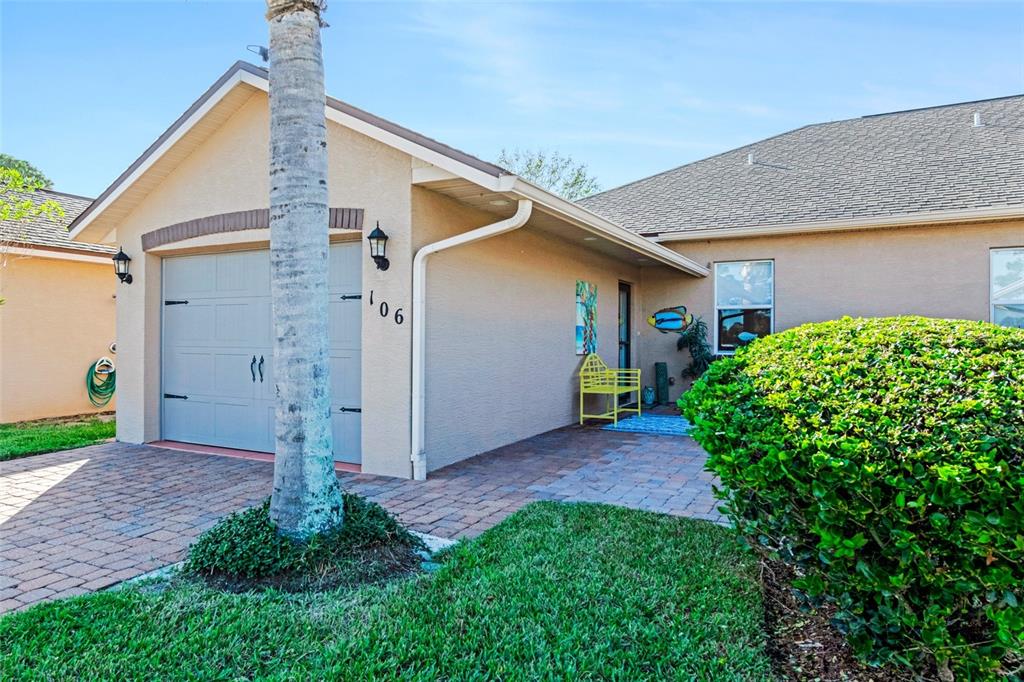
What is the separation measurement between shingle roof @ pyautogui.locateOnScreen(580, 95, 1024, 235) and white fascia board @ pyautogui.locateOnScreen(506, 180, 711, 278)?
0.99m

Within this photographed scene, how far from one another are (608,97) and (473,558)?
47.5ft

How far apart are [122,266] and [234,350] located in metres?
1.94

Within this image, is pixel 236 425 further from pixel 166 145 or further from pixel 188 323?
pixel 166 145

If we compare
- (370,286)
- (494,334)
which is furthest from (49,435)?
(494,334)

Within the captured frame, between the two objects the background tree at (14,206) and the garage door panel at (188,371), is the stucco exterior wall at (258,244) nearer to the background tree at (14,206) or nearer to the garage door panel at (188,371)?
the garage door panel at (188,371)

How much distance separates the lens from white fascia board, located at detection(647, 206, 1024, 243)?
8.71 metres

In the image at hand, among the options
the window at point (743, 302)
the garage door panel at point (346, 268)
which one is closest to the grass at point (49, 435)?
the garage door panel at point (346, 268)

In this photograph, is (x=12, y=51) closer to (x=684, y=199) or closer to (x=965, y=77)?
(x=684, y=199)

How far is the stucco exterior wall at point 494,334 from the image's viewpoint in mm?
6078

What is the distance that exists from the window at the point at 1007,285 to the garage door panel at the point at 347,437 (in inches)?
359

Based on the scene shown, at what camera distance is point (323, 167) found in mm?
3611

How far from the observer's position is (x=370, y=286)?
19.6 feet

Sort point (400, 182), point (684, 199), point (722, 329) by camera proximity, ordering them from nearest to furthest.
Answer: point (400, 182) < point (722, 329) < point (684, 199)

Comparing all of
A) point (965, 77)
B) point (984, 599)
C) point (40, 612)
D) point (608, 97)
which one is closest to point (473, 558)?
point (40, 612)
